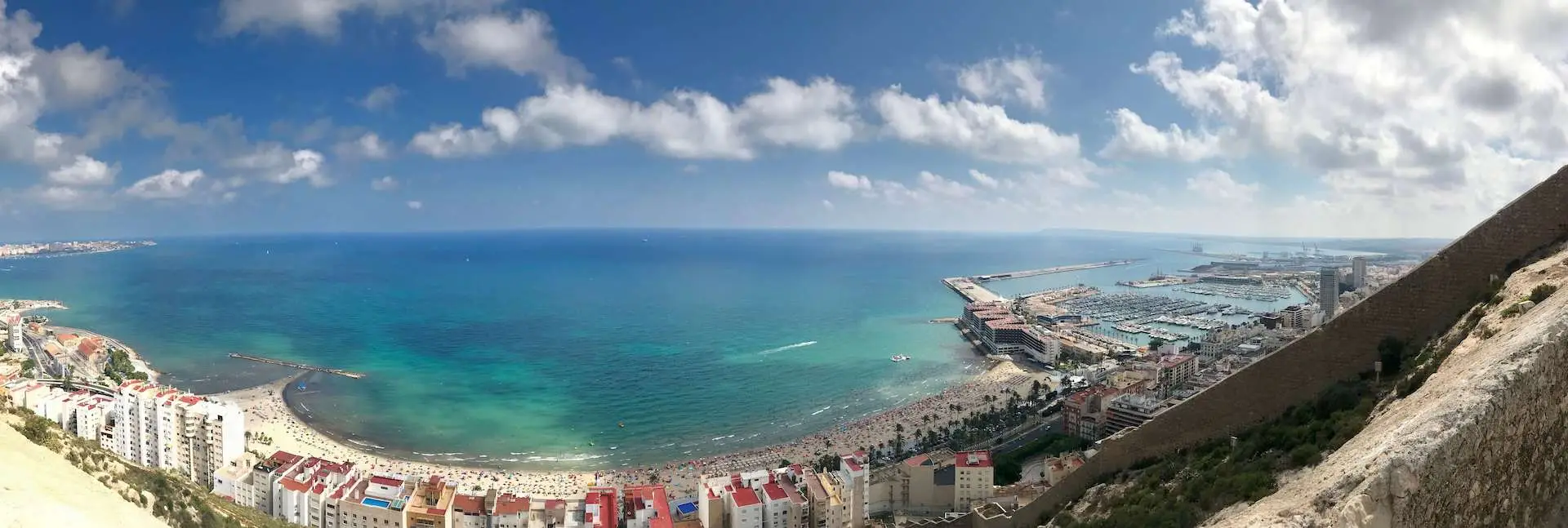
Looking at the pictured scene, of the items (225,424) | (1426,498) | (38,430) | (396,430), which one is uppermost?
(1426,498)

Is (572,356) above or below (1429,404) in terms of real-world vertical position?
below

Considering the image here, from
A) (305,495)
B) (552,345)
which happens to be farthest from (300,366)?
(305,495)

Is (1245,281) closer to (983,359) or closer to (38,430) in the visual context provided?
(983,359)

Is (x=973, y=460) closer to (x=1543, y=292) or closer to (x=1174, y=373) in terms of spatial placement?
(x=1543, y=292)

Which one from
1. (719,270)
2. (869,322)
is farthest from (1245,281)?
(719,270)

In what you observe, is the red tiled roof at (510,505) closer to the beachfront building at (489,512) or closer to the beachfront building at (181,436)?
the beachfront building at (489,512)

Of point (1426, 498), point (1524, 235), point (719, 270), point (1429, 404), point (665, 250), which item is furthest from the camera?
point (665, 250)
